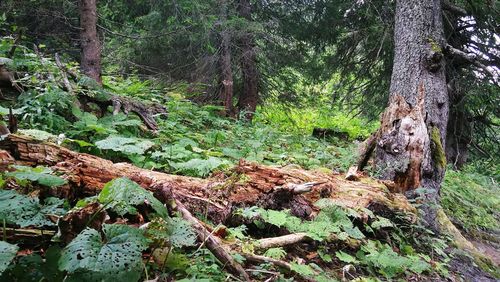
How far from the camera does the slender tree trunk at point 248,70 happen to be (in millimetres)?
9953

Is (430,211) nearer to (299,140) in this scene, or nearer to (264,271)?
(264,271)

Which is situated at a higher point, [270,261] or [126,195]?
[126,195]

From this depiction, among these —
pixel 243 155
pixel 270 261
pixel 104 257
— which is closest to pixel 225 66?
pixel 243 155

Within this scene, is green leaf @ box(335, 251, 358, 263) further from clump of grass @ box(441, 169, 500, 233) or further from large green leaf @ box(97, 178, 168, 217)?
clump of grass @ box(441, 169, 500, 233)

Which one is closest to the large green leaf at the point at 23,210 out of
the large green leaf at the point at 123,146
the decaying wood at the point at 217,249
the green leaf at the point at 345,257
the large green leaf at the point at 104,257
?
the large green leaf at the point at 104,257

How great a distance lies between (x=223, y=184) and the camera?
3367mm

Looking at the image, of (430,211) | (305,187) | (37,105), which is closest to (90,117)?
(37,105)

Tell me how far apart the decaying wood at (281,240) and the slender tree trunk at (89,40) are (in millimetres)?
5150

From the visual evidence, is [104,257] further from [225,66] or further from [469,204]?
[225,66]

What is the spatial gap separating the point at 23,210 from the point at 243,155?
3.76 metres

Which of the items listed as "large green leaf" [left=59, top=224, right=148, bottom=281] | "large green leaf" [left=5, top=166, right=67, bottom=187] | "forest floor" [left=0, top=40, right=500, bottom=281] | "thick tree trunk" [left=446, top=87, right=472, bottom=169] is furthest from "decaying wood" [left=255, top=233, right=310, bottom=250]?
"thick tree trunk" [left=446, top=87, right=472, bottom=169]

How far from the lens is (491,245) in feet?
18.8

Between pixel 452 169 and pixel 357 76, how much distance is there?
3.59 m

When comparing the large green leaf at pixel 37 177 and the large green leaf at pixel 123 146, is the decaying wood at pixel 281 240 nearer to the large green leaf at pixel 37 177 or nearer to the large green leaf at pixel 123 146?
the large green leaf at pixel 37 177
